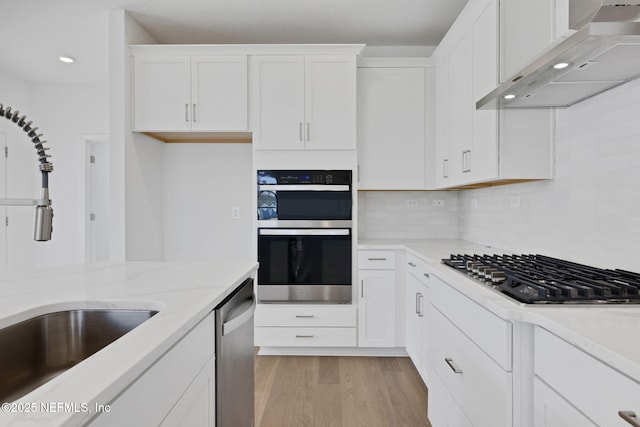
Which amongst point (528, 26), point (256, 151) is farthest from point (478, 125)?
point (256, 151)

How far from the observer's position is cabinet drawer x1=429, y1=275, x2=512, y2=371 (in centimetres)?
118

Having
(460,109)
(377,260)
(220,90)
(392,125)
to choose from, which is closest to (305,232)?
(377,260)

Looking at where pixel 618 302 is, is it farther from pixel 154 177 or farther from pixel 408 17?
pixel 154 177

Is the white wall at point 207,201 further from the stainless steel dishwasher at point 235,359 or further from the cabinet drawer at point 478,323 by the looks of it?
the cabinet drawer at point 478,323

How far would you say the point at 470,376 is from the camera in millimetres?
1468

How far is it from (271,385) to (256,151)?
1.75m

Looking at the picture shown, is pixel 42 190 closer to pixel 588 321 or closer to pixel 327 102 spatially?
pixel 588 321

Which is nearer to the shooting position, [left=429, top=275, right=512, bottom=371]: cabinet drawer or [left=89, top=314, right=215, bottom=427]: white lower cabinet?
[left=89, top=314, right=215, bottom=427]: white lower cabinet

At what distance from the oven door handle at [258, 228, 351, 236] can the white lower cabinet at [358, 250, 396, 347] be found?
325 mm

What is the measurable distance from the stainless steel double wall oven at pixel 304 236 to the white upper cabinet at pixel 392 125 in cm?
32

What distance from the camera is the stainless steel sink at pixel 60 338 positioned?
95cm

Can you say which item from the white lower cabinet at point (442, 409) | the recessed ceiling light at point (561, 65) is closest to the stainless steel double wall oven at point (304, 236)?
the white lower cabinet at point (442, 409)

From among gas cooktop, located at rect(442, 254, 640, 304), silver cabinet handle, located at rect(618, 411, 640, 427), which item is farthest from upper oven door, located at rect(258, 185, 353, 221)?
silver cabinet handle, located at rect(618, 411, 640, 427)

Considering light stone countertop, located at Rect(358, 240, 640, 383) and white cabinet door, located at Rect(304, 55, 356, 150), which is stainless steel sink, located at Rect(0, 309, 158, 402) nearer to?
light stone countertop, located at Rect(358, 240, 640, 383)
